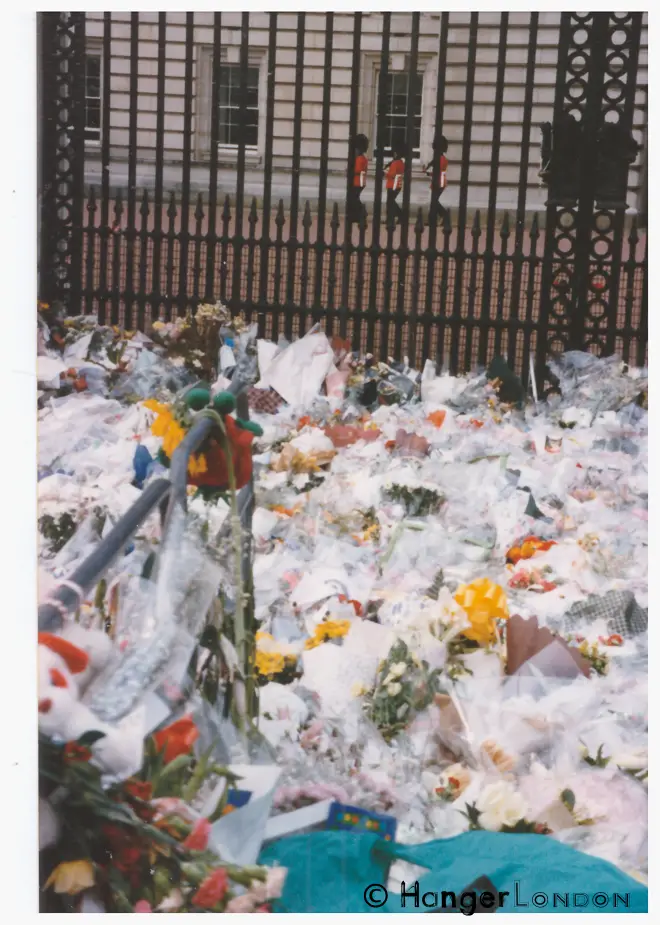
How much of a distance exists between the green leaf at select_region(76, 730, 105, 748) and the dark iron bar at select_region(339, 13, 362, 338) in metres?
1.41

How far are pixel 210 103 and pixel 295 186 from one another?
0.37 metres

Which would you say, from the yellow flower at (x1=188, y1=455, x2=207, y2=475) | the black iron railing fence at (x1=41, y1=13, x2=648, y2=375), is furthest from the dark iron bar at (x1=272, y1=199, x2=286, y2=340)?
the yellow flower at (x1=188, y1=455, x2=207, y2=475)

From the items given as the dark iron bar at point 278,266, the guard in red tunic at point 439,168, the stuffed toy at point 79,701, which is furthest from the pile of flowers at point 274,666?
the guard in red tunic at point 439,168

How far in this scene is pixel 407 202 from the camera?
2693mm

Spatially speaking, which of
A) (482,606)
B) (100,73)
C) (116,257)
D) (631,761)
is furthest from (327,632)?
(100,73)

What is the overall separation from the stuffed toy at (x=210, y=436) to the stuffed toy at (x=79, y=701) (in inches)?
22.1

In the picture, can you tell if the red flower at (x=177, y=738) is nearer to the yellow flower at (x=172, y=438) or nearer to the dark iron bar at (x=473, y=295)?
the yellow flower at (x=172, y=438)

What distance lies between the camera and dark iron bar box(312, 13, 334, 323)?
8.50 ft

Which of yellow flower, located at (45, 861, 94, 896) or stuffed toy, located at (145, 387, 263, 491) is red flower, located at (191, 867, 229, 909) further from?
stuffed toy, located at (145, 387, 263, 491)

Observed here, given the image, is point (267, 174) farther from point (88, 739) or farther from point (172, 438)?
point (88, 739)

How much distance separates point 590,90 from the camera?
2.62m

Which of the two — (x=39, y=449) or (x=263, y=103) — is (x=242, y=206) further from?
(x=39, y=449)

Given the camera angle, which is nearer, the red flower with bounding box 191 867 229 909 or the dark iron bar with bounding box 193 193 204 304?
the red flower with bounding box 191 867 229 909

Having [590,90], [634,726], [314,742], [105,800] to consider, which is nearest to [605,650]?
[634,726]
